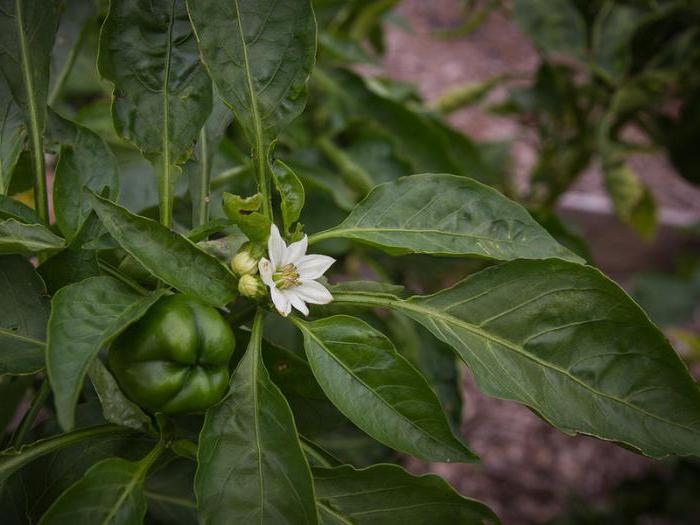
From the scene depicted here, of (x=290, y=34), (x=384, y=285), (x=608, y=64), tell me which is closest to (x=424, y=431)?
(x=384, y=285)

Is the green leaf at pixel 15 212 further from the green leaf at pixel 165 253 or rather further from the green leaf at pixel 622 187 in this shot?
the green leaf at pixel 622 187

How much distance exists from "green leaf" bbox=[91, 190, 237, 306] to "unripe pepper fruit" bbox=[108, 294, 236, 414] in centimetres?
2

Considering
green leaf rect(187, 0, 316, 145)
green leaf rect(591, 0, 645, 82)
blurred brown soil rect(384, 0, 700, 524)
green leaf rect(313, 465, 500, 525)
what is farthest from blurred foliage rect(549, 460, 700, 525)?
green leaf rect(187, 0, 316, 145)

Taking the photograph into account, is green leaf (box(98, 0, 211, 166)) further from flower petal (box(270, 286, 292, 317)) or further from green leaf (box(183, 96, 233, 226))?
flower petal (box(270, 286, 292, 317))

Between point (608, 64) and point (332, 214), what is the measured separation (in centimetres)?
74

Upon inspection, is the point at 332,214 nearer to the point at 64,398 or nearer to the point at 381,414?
the point at 381,414

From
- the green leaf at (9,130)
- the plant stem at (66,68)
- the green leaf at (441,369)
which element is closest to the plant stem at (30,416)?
the green leaf at (9,130)

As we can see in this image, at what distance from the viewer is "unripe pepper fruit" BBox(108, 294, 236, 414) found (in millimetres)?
506

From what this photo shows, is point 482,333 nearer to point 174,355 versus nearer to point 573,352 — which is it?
point 573,352

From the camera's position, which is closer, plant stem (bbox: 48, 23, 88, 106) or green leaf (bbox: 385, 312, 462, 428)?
plant stem (bbox: 48, 23, 88, 106)

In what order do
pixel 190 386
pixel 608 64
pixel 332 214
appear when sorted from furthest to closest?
pixel 608 64 → pixel 332 214 → pixel 190 386

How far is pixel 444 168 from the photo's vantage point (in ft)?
3.76

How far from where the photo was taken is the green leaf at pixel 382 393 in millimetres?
525

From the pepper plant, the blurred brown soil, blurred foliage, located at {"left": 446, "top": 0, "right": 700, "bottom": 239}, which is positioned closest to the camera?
the pepper plant
